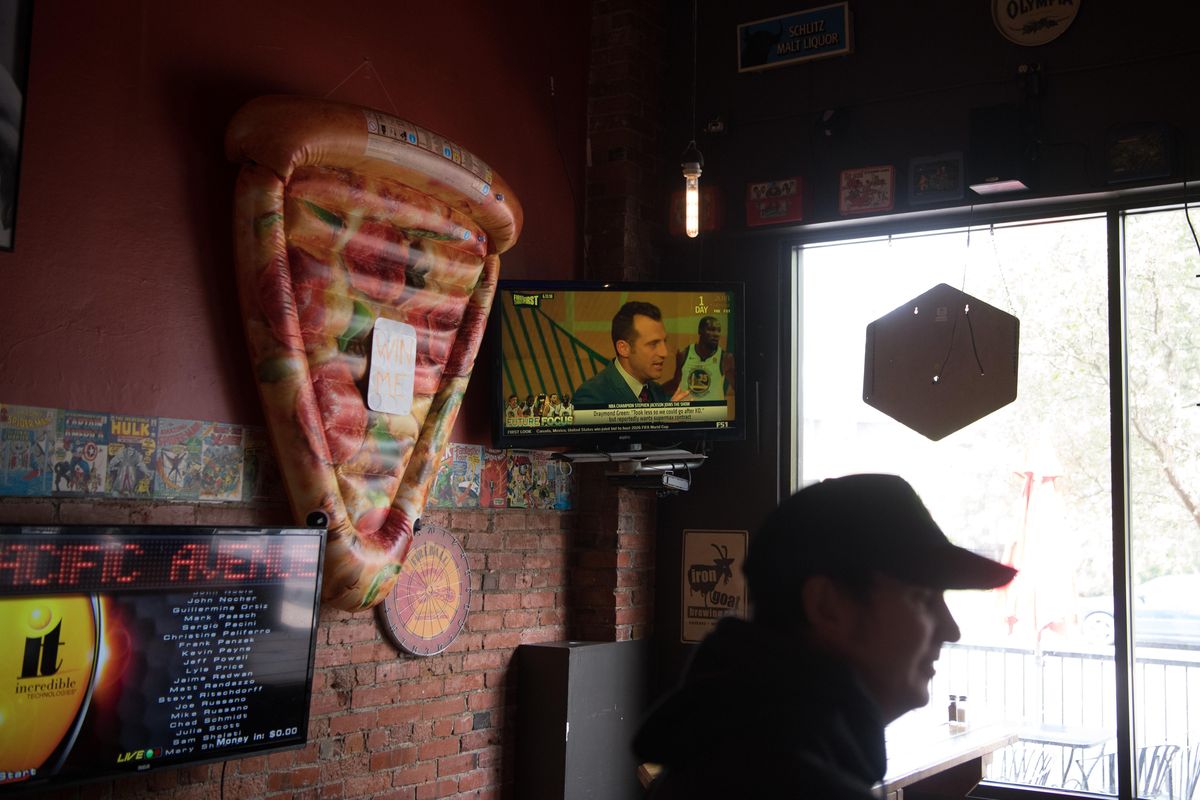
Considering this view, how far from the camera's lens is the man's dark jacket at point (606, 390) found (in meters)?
4.26

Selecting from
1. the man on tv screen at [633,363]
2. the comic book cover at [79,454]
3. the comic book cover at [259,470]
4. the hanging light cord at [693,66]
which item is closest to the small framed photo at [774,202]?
the hanging light cord at [693,66]

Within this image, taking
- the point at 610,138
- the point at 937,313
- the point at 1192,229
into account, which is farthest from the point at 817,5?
the point at 1192,229

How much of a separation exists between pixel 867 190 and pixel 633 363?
1.23 m

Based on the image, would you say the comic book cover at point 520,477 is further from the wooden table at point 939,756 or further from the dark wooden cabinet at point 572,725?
the wooden table at point 939,756

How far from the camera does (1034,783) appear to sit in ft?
13.5

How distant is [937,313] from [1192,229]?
37.4 inches

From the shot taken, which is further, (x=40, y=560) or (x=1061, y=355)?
(x=1061, y=355)

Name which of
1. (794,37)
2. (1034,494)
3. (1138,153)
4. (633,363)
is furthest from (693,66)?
(1034,494)

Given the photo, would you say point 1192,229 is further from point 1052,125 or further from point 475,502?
point 475,502

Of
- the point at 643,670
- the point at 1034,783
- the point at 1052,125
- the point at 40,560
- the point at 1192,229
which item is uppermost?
the point at 1052,125

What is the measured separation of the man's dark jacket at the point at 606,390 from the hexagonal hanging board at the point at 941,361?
3.19 feet

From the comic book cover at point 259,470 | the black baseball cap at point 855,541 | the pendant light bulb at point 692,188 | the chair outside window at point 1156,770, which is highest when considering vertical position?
the pendant light bulb at point 692,188

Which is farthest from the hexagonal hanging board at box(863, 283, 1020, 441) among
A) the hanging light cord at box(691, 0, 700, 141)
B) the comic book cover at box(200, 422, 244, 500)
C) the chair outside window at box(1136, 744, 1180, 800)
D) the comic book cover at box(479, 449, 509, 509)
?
the comic book cover at box(200, 422, 244, 500)

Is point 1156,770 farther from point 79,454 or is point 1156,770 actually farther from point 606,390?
point 79,454
